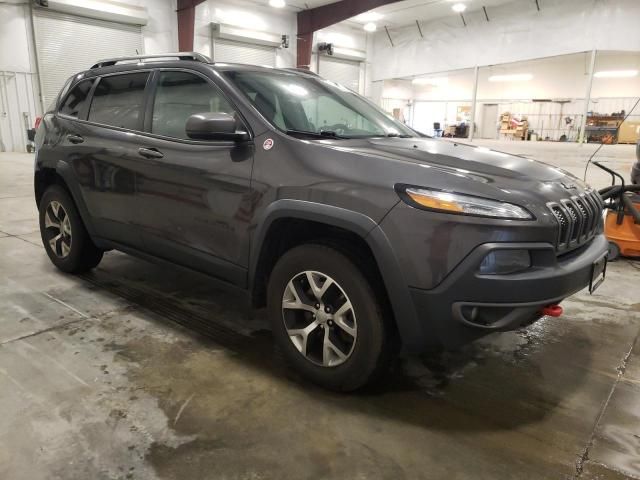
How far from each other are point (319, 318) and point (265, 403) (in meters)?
0.46

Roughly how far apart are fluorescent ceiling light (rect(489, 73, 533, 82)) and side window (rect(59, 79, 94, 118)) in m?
20.5

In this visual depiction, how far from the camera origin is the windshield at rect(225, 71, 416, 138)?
2.57 metres

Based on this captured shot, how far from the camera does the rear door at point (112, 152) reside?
3057mm

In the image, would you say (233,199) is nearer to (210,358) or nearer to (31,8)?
(210,358)

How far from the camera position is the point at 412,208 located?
1.87 meters

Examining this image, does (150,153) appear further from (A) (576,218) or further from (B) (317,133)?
(A) (576,218)

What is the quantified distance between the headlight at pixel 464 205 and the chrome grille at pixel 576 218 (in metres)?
0.22

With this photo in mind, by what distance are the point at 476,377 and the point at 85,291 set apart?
2.74m

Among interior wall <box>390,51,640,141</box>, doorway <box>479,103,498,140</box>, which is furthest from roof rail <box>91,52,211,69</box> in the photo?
doorway <box>479,103,498,140</box>

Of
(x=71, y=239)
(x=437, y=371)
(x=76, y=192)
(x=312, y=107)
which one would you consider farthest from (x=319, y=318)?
(x=71, y=239)

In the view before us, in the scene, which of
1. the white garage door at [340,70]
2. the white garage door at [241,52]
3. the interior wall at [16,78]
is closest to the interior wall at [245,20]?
the white garage door at [241,52]

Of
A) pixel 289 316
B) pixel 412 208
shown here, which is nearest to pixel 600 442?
pixel 412 208

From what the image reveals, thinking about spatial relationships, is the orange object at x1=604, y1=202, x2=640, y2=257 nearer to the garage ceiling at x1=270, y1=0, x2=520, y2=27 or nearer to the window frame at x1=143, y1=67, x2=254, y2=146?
the window frame at x1=143, y1=67, x2=254, y2=146

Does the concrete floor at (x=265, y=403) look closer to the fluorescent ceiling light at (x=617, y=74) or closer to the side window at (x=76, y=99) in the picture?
the side window at (x=76, y=99)
